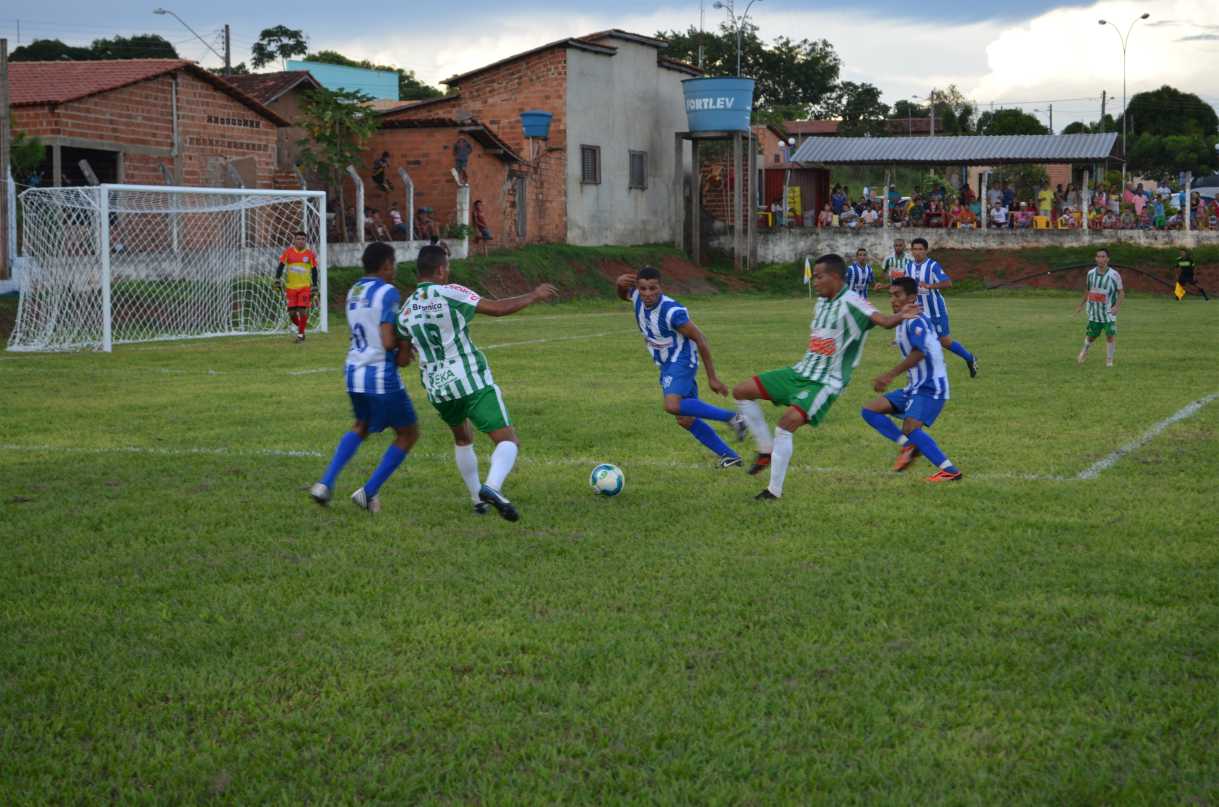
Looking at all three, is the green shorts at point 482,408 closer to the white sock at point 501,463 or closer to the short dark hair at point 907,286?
the white sock at point 501,463

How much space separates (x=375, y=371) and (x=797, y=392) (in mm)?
2824

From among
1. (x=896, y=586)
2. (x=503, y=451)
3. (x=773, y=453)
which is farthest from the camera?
(x=773, y=453)

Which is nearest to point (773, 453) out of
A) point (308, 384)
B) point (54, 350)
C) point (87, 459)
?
point (87, 459)

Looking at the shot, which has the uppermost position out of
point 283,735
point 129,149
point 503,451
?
point 129,149

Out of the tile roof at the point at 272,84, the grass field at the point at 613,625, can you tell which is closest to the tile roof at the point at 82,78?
the tile roof at the point at 272,84

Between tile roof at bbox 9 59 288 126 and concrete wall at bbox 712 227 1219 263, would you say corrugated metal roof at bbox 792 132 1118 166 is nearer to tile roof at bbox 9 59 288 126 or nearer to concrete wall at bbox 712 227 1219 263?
concrete wall at bbox 712 227 1219 263

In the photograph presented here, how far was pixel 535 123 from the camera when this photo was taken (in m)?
39.0

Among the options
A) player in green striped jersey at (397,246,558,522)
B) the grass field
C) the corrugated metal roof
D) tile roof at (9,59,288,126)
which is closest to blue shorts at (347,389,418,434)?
player in green striped jersey at (397,246,558,522)

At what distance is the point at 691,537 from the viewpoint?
7.40m

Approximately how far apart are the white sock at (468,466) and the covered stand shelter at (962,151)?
38.2 m

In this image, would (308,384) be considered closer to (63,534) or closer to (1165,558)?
(63,534)

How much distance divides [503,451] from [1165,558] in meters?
3.74

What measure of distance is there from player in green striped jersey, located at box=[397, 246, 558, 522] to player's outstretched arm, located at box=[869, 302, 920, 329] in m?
2.14

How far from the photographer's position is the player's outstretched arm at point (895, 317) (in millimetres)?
8227
